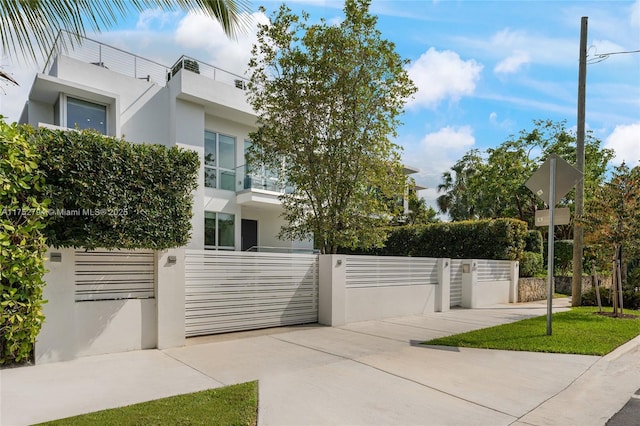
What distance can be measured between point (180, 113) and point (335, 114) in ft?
23.7

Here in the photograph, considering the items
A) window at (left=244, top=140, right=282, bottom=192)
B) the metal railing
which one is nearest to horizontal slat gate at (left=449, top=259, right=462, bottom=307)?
window at (left=244, top=140, right=282, bottom=192)

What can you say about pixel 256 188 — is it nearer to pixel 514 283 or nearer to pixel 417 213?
pixel 514 283

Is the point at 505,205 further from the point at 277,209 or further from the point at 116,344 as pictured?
the point at 116,344

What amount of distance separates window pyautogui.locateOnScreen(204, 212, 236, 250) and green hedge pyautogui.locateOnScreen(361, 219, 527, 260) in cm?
691

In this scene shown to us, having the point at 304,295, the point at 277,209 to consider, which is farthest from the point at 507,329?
the point at 277,209

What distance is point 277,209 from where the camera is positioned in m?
17.6

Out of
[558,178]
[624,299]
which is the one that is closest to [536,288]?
[624,299]

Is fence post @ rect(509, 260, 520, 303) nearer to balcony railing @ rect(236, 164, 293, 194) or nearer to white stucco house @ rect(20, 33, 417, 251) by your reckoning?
white stucco house @ rect(20, 33, 417, 251)

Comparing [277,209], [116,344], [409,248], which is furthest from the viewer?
[409,248]

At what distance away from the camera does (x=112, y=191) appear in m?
6.23

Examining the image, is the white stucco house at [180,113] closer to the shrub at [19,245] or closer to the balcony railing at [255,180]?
the balcony railing at [255,180]

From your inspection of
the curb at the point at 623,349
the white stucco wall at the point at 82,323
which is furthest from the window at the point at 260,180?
the curb at the point at 623,349

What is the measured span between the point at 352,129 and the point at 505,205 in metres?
19.8

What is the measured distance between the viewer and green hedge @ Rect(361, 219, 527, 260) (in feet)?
51.8
